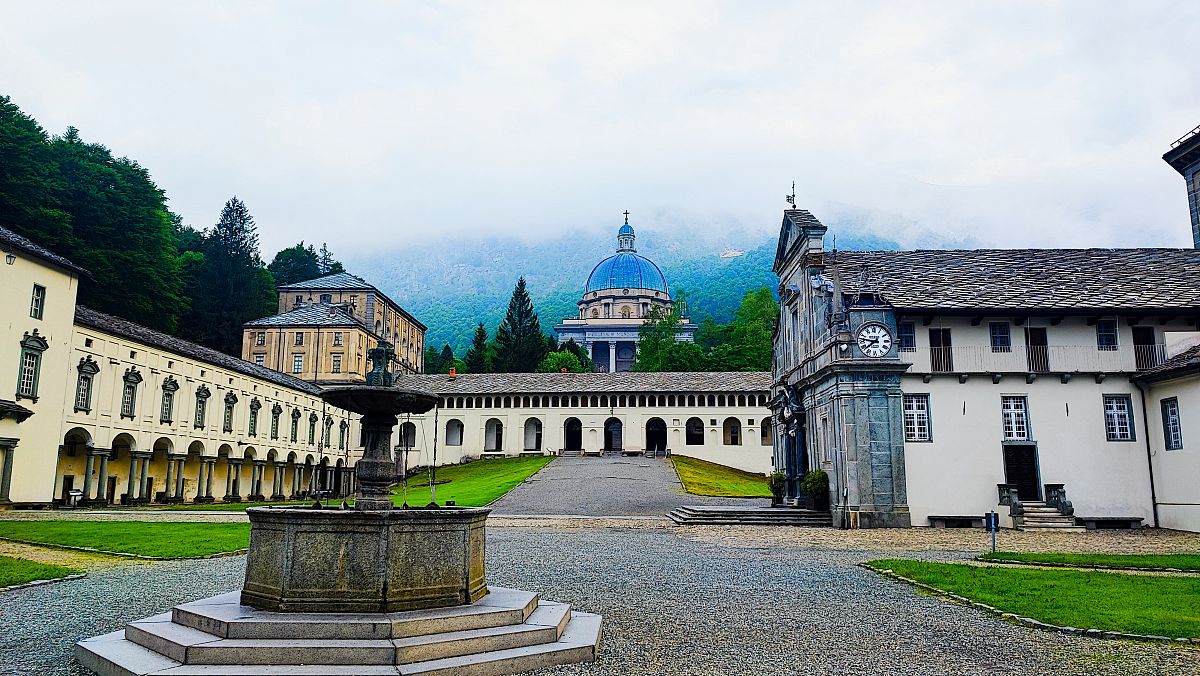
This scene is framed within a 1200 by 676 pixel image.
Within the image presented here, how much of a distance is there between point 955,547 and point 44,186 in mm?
53064

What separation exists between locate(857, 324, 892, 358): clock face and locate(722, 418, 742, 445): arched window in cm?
4078

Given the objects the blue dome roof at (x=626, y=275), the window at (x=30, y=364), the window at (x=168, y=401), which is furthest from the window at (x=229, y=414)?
the blue dome roof at (x=626, y=275)

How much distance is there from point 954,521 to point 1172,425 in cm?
792

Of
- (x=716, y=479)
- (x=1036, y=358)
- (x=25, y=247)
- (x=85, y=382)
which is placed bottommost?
(x=716, y=479)

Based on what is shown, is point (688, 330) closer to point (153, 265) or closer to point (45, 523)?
point (153, 265)

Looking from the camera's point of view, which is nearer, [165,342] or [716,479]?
[165,342]

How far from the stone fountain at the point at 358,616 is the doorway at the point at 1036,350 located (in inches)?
966

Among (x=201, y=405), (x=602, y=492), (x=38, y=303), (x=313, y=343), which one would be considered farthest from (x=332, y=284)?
(x=602, y=492)

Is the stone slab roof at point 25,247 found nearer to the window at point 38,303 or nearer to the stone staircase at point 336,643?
the window at point 38,303

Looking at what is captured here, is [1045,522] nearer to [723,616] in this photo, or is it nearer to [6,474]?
[723,616]

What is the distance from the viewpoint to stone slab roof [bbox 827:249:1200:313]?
2872 cm

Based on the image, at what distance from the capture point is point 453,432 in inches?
2776

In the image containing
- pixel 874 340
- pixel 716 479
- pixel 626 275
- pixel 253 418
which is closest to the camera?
pixel 874 340

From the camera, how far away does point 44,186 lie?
49719 millimetres
